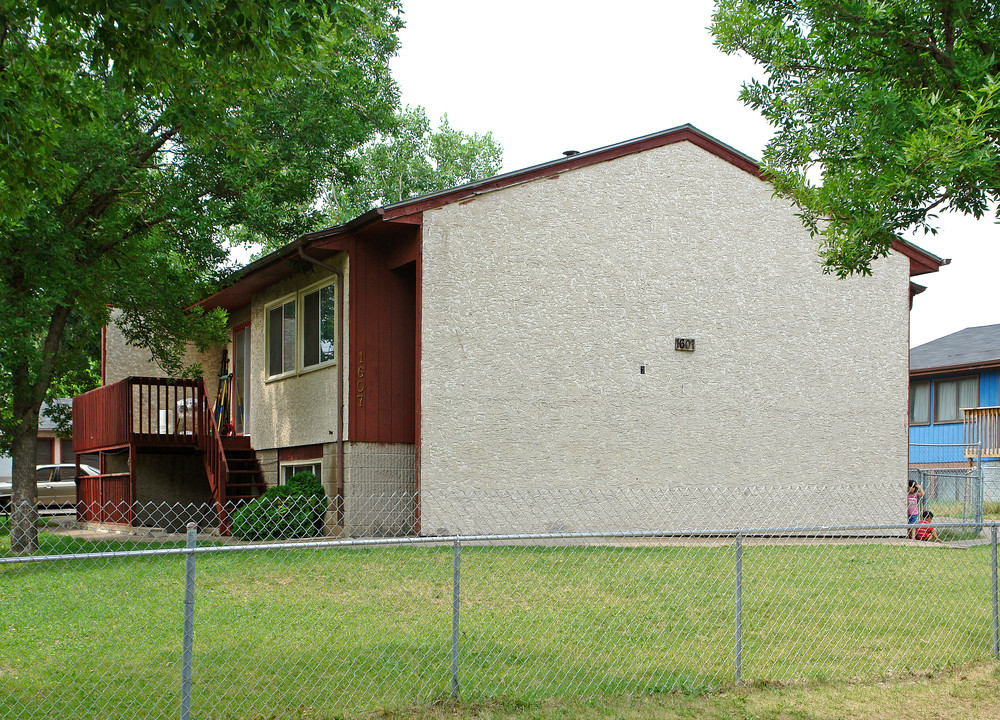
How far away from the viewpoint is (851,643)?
8.70 metres

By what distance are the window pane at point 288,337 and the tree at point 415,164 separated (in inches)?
807

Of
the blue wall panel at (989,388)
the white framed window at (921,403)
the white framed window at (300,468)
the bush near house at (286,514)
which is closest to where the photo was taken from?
the bush near house at (286,514)

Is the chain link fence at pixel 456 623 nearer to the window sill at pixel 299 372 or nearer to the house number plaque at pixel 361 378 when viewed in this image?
the house number plaque at pixel 361 378

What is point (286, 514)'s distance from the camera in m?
15.0

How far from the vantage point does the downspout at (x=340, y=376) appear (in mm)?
15234

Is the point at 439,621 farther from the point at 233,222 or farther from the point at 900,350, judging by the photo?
the point at 900,350

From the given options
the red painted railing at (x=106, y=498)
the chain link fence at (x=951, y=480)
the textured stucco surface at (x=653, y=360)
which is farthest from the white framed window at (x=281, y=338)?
the chain link fence at (x=951, y=480)

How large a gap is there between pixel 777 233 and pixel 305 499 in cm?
931

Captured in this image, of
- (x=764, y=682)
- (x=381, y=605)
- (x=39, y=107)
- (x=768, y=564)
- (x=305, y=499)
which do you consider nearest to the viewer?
(x=764, y=682)

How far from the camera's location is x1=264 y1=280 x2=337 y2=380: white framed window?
1652 centimetres

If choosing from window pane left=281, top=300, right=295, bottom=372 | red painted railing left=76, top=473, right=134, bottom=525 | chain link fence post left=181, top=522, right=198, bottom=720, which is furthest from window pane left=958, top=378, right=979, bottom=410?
chain link fence post left=181, top=522, right=198, bottom=720

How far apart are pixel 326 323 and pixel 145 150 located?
157 inches

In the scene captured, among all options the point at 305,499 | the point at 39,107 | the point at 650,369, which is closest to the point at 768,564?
the point at 650,369

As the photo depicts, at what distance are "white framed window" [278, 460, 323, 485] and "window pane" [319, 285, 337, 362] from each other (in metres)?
1.76
